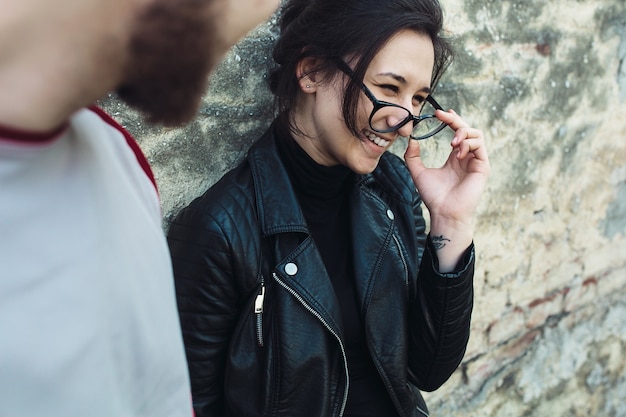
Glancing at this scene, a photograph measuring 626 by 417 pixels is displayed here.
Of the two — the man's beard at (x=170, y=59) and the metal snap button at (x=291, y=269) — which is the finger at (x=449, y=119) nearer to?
the metal snap button at (x=291, y=269)

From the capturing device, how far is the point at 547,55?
231 cm

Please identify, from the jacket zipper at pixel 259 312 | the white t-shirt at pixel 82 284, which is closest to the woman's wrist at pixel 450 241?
the jacket zipper at pixel 259 312

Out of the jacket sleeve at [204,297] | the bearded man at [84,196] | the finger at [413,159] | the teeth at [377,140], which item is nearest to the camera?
the bearded man at [84,196]

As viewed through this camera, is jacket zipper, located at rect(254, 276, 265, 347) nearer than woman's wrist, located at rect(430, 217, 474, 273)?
Yes

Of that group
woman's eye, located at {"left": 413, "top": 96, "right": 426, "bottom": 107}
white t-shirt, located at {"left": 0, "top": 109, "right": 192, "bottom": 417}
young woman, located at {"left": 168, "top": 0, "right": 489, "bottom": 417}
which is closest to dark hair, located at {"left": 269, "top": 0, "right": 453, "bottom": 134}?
young woman, located at {"left": 168, "top": 0, "right": 489, "bottom": 417}

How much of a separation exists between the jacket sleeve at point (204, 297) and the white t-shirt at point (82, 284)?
59cm

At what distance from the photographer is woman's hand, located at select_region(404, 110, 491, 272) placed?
1575 millimetres

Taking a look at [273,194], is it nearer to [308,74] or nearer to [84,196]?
[308,74]

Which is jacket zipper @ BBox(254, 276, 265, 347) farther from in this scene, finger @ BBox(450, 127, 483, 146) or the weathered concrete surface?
finger @ BBox(450, 127, 483, 146)

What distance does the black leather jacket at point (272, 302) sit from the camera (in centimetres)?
138

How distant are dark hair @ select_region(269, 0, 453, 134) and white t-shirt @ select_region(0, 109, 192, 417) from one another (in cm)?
76

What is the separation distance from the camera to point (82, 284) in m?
0.63

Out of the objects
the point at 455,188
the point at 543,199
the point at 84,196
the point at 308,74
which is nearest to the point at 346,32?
the point at 308,74

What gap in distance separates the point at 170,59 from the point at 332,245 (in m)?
1.08
